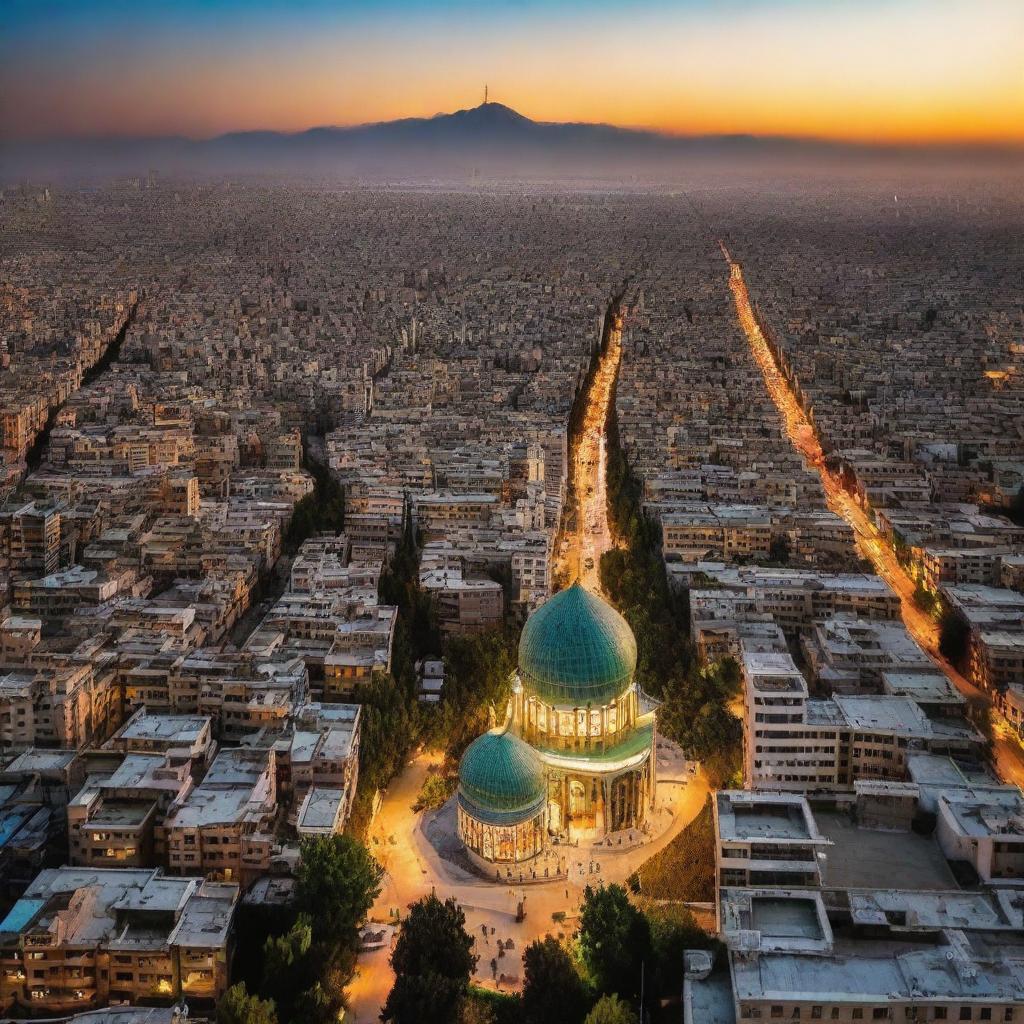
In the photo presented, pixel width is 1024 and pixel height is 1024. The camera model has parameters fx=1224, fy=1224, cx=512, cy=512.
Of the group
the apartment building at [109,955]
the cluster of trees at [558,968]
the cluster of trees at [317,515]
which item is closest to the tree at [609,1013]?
the cluster of trees at [558,968]

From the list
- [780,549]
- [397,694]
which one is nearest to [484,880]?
[397,694]

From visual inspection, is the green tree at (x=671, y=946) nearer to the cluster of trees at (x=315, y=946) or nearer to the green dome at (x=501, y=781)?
the green dome at (x=501, y=781)

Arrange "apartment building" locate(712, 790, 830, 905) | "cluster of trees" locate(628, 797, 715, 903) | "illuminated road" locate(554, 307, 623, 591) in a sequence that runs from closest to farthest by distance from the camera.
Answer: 1. "apartment building" locate(712, 790, 830, 905)
2. "cluster of trees" locate(628, 797, 715, 903)
3. "illuminated road" locate(554, 307, 623, 591)

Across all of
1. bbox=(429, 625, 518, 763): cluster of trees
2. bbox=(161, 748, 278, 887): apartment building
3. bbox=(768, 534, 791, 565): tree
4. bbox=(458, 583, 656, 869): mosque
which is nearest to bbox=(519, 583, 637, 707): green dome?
bbox=(458, 583, 656, 869): mosque

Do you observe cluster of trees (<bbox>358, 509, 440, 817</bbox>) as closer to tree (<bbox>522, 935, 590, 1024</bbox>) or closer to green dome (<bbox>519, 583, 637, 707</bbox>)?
green dome (<bbox>519, 583, 637, 707</bbox>)

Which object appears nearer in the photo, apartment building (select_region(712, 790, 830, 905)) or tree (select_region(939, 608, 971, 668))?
apartment building (select_region(712, 790, 830, 905))

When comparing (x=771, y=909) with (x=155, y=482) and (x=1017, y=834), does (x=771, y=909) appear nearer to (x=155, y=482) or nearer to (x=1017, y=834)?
(x=1017, y=834)

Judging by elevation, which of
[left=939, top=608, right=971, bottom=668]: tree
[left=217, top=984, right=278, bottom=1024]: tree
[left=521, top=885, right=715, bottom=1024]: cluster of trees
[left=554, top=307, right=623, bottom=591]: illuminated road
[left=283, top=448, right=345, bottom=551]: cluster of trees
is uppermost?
[left=217, top=984, right=278, bottom=1024]: tree
